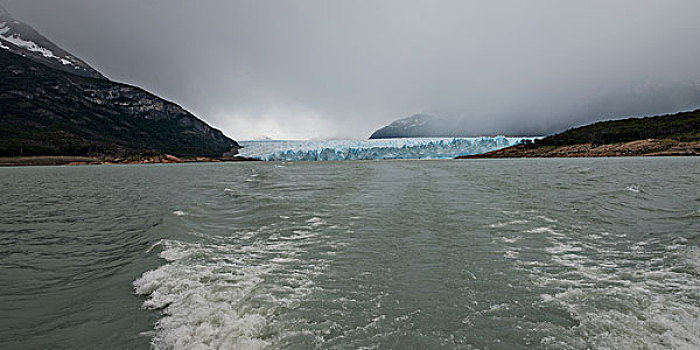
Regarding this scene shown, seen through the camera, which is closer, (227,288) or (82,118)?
(227,288)

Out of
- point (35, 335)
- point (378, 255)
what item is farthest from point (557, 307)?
point (35, 335)

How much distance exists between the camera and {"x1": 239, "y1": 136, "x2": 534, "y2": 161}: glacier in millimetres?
85500

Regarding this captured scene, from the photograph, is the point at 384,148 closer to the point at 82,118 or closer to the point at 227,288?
the point at 227,288

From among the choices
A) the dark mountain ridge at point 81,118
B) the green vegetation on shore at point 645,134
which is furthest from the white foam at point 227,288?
the dark mountain ridge at point 81,118

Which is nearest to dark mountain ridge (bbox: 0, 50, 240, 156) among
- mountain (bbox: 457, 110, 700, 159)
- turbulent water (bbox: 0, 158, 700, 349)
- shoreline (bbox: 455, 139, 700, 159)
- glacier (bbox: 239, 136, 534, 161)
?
glacier (bbox: 239, 136, 534, 161)

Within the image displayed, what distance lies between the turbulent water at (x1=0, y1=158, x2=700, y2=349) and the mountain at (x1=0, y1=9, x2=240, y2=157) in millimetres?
111293

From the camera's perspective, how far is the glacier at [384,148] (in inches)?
3366

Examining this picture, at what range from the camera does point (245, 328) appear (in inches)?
149

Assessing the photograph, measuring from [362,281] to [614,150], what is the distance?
→ 350ft

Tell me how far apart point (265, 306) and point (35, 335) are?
8.27 ft

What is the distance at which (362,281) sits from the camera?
505 cm

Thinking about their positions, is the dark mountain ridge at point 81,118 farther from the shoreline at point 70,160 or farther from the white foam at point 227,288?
the white foam at point 227,288

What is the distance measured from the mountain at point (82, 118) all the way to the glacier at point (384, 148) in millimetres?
53217

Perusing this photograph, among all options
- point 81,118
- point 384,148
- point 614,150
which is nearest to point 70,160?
point 81,118
